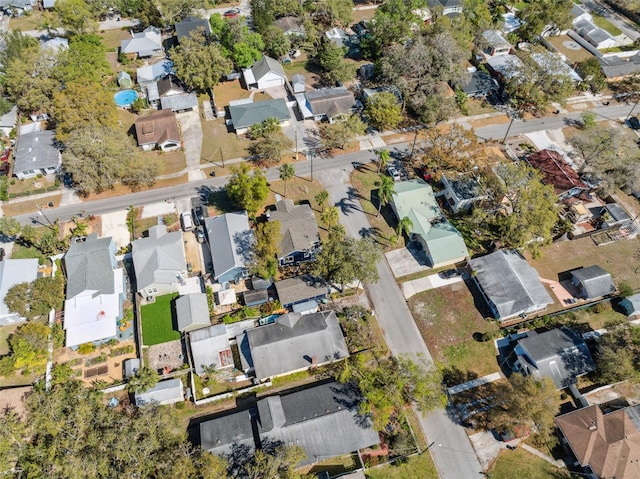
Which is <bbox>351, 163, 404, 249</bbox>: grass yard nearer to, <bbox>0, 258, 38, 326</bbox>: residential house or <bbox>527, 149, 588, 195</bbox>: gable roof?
<bbox>527, 149, 588, 195</bbox>: gable roof

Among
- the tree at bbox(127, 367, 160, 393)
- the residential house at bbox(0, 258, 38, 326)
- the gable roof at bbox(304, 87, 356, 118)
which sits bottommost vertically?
the tree at bbox(127, 367, 160, 393)

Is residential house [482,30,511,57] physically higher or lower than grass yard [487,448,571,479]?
higher

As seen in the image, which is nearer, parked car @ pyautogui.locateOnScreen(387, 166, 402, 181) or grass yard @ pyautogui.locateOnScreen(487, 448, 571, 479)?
grass yard @ pyautogui.locateOnScreen(487, 448, 571, 479)

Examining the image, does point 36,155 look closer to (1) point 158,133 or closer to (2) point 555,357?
(1) point 158,133

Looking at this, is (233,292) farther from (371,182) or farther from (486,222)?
(486,222)

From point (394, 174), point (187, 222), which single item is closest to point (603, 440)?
point (394, 174)

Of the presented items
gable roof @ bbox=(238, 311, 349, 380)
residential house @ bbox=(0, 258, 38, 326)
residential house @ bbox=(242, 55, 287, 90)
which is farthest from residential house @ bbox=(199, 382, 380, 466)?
residential house @ bbox=(242, 55, 287, 90)

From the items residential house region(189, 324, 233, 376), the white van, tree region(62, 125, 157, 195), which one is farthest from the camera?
the white van

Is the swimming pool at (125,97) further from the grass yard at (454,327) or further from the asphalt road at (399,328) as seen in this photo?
the grass yard at (454,327)

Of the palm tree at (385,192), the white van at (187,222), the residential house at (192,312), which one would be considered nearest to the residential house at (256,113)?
the white van at (187,222)
